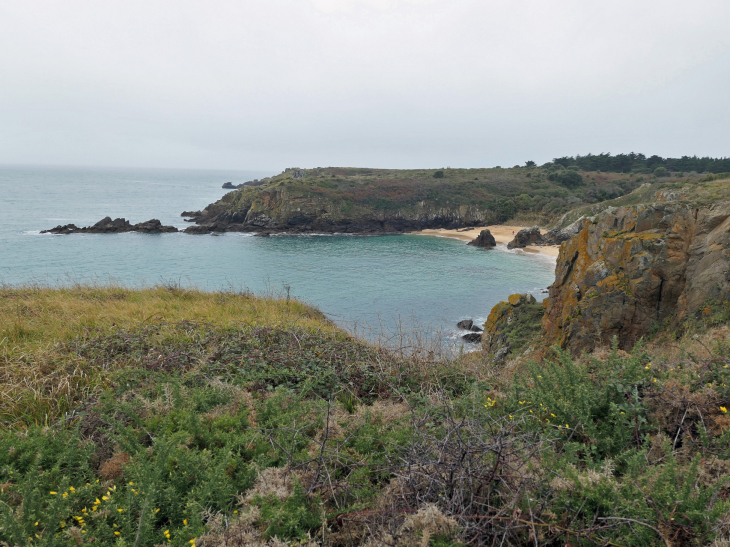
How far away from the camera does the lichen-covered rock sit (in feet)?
33.2

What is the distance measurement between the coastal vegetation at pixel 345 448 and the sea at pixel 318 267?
34.2 feet

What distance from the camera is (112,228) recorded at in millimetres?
45188

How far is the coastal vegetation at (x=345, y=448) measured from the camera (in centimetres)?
216

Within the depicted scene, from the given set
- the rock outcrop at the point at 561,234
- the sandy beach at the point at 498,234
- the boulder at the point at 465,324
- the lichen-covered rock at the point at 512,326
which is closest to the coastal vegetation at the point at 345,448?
the lichen-covered rock at the point at 512,326

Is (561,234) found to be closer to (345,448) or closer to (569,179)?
(569,179)

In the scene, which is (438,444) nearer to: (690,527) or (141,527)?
(690,527)

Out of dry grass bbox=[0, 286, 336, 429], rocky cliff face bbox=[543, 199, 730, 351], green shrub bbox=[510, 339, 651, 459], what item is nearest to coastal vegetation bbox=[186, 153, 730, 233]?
dry grass bbox=[0, 286, 336, 429]


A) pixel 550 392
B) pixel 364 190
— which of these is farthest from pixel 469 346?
pixel 364 190

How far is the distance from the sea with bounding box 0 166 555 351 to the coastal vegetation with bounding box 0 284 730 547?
10.4 meters

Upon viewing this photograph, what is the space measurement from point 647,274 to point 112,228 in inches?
2069

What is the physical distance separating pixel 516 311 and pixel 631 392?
8420 mm

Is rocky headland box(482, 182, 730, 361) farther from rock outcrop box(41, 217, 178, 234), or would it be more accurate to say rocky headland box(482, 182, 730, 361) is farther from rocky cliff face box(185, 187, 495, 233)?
rock outcrop box(41, 217, 178, 234)

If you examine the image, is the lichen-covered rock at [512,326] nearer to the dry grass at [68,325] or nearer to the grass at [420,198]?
the dry grass at [68,325]

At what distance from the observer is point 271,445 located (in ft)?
10.8
